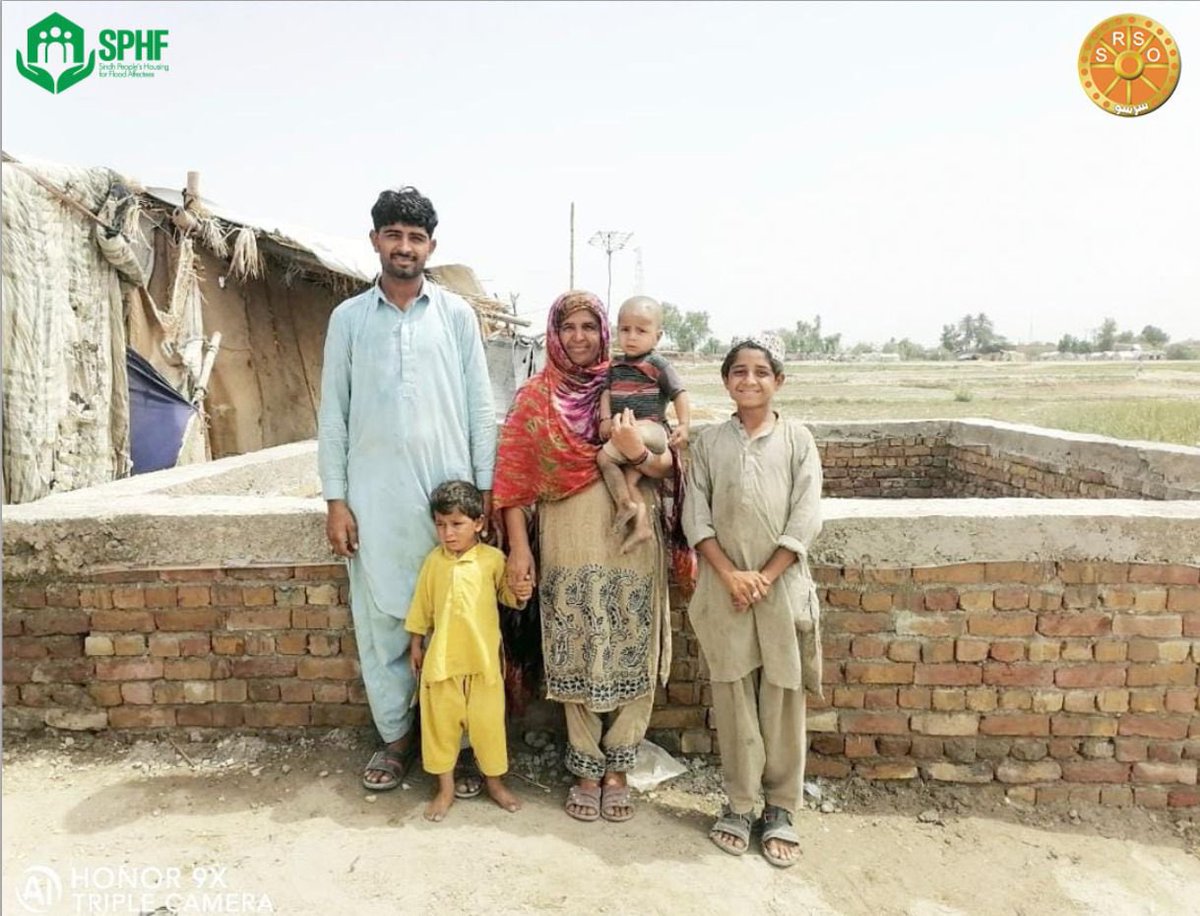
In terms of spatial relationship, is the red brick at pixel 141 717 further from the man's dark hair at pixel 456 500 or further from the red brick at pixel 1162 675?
the red brick at pixel 1162 675

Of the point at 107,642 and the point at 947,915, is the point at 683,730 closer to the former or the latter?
the point at 947,915

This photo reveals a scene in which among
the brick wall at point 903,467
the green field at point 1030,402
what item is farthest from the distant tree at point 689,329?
the brick wall at point 903,467

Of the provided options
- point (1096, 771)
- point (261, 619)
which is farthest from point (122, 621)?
point (1096, 771)

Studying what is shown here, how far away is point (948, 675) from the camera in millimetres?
2668

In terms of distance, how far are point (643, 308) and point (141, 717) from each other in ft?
8.01

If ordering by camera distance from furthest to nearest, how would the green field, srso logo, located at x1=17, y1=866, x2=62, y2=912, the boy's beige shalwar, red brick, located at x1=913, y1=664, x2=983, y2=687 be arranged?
the green field → red brick, located at x1=913, y1=664, x2=983, y2=687 → the boy's beige shalwar → srso logo, located at x1=17, y1=866, x2=62, y2=912

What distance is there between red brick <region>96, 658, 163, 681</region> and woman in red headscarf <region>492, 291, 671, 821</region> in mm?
1477

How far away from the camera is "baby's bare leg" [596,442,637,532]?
2.36 meters

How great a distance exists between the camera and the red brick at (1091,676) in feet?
8.63

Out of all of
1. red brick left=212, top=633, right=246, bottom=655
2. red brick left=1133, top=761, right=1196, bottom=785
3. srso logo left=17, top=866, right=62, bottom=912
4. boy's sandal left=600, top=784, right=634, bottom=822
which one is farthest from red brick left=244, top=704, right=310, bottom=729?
red brick left=1133, top=761, right=1196, bottom=785

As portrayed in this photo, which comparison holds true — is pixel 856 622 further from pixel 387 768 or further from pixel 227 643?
pixel 227 643

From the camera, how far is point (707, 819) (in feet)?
8.31

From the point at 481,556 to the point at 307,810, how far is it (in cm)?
103

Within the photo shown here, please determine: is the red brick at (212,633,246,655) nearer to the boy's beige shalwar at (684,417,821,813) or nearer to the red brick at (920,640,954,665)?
the boy's beige shalwar at (684,417,821,813)
